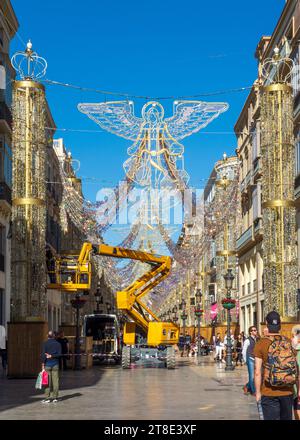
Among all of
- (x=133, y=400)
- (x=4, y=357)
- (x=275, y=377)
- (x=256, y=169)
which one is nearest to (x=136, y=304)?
(x=4, y=357)

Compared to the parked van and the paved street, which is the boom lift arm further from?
the paved street

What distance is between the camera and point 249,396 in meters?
21.6

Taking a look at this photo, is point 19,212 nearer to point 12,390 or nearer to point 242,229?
point 12,390

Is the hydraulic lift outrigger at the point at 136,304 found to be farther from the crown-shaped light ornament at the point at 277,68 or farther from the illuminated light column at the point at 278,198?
the crown-shaped light ornament at the point at 277,68

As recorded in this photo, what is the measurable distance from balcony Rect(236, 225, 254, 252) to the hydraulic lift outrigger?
1703 cm

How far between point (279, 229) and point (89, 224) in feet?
30.9

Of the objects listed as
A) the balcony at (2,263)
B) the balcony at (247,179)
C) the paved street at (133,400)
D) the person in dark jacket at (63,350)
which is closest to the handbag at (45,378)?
the paved street at (133,400)

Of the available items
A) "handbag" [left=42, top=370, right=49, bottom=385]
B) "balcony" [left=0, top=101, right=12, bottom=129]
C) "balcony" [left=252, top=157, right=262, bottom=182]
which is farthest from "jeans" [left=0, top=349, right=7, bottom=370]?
"balcony" [left=252, top=157, right=262, bottom=182]

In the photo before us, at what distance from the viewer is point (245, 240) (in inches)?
2397

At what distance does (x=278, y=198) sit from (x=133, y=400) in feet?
40.1

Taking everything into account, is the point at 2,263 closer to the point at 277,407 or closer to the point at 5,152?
the point at 5,152

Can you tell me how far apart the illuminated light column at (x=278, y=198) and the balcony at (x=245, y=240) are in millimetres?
26208

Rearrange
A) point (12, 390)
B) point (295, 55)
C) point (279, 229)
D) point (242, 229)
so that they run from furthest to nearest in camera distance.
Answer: point (242, 229), point (295, 55), point (279, 229), point (12, 390)
